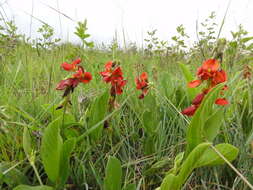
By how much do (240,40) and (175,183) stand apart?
1.44m

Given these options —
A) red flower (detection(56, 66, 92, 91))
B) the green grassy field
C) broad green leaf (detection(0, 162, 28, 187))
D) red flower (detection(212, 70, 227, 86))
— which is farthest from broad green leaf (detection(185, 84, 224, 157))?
broad green leaf (detection(0, 162, 28, 187))

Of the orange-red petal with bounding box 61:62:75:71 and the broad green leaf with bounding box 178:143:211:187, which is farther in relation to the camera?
the orange-red petal with bounding box 61:62:75:71

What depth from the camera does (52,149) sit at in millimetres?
815

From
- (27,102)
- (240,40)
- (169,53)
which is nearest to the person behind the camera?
(27,102)

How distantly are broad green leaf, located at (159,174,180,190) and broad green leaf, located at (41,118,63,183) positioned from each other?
354 mm

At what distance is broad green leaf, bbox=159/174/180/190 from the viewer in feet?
2.27

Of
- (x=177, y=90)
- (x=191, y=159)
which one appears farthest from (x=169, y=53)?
(x=191, y=159)

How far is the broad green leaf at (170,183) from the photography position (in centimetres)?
69

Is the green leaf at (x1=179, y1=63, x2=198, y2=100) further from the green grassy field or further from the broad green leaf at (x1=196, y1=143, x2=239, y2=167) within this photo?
the broad green leaf at (x1=196, y1=143, x2=239, y2=167)

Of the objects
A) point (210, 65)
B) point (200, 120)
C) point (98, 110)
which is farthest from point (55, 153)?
point (210, 65)

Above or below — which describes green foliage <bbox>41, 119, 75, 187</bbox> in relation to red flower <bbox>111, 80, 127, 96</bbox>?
below

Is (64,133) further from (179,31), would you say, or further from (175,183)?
(179,31)

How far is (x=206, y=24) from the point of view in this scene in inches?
116

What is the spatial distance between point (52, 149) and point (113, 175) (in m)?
Result: 0.22
